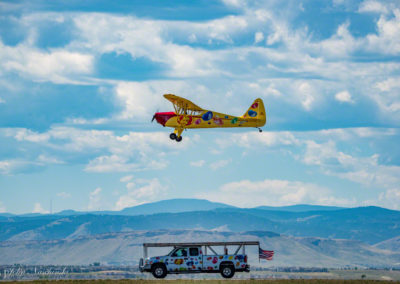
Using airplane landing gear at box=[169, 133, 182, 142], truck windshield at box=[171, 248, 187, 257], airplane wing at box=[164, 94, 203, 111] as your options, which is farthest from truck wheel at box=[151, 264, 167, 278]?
airplane wing at box=[164, 94, 203, 111]

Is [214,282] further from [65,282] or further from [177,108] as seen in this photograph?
[177,108]

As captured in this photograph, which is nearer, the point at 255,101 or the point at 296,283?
the point at 296,283

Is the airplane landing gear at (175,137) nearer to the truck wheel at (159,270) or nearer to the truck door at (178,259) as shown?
the truck door at (178,259)

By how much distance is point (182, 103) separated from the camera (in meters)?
114

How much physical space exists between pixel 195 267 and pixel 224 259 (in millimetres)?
3376

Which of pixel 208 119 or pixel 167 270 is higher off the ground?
pixel 208 119

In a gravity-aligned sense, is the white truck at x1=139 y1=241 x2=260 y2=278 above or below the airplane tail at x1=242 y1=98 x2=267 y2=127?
below

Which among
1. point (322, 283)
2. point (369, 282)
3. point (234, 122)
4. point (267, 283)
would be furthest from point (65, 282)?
point (234, 122)

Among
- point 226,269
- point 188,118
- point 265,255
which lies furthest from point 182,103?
point 226,269

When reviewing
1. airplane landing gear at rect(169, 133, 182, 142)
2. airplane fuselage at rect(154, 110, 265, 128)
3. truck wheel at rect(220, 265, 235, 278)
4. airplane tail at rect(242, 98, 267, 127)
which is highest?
airplane tail at rect(242, 98, 267, 127)

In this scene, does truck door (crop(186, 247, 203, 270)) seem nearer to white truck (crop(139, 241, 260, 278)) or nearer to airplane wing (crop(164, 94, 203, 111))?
white truck (crop(139, 241, 260, 278))

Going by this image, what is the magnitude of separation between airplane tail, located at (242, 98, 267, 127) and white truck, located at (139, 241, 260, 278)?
44050 millimetres

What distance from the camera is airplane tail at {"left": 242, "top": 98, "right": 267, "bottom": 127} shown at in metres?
120

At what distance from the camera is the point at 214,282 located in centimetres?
Answer: 7731
